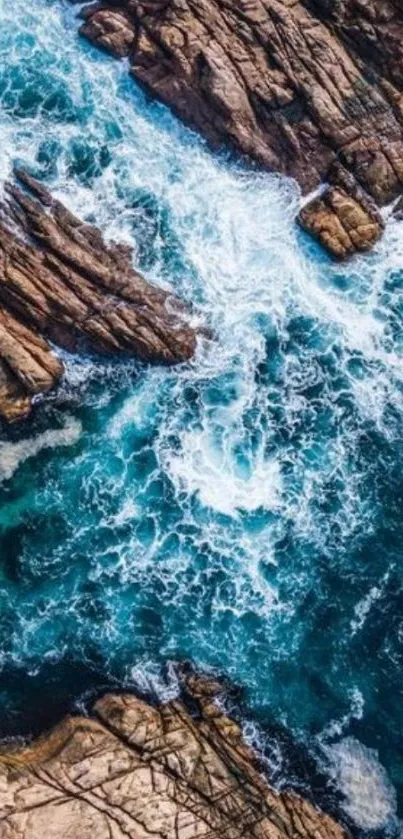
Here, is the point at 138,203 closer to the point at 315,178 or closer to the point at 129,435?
the point at 315,178

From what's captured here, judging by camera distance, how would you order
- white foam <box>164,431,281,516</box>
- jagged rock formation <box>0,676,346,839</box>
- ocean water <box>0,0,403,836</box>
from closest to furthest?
jagged rock formation <box>0,676,346,839</box>, ocean water <box>0,0,403,836</box>, white foam <box>164,431,281,516</box>

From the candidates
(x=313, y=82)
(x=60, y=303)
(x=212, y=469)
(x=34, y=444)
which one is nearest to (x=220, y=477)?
(x=212, y=469)

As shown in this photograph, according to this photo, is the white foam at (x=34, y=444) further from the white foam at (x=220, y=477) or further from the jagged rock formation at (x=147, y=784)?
the jagged rock formation at (x=147, y=784)

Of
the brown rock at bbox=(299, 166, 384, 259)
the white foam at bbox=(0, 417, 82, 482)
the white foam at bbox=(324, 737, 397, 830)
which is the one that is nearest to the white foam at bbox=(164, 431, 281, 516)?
the white foam at bbox=(0, 417, 82, 482)

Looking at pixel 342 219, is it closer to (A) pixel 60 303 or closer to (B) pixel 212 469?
(B) pixel 212 469

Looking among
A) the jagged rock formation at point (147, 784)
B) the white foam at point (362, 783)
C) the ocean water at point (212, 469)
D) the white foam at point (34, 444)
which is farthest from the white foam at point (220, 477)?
the white foam at point (362, 783)

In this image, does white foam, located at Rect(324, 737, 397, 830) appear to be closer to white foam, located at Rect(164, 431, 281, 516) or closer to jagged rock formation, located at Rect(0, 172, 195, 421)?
white foam, located at Rect(164, 431, 281, 516)
